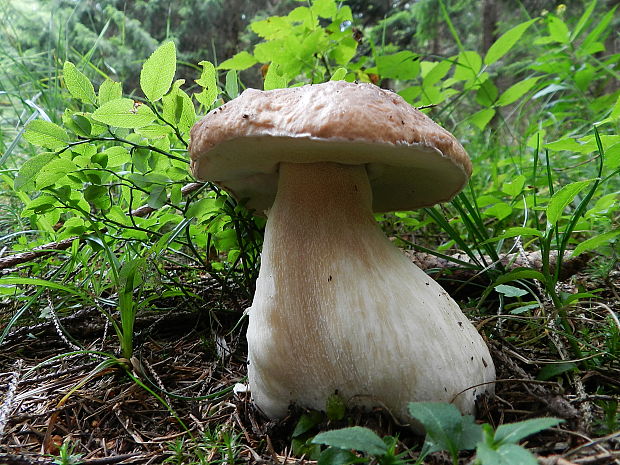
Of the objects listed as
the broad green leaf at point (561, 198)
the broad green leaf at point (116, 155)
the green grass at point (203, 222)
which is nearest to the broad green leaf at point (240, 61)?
the green grass at point (203, 222)

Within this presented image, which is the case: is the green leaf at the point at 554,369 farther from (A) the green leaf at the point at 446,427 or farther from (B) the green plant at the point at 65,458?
(B) the green plant at the point at 65,458

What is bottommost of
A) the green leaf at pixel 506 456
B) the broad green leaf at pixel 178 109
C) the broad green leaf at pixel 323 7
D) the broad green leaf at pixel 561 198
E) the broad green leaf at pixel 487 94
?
the green leaf at pixel 506 456

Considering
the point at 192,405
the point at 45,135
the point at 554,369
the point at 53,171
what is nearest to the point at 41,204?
the point at 53,171

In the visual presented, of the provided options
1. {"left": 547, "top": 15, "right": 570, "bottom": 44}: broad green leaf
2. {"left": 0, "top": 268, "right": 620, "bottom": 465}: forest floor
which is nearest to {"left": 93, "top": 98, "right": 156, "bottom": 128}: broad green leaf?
{"left": 0, "top": 268, "right": 620, "bottom": 465}: forest floor

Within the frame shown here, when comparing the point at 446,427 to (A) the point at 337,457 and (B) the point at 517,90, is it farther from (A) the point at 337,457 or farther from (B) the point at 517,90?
(B) the point at 517,90

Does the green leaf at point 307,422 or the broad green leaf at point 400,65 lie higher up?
the broad green leaf at point 400,65

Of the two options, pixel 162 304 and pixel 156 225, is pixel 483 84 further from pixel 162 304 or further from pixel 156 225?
pixel 162 304

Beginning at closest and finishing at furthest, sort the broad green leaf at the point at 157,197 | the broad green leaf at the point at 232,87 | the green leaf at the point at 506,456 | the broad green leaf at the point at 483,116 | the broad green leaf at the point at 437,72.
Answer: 1. the green leaf at the point at 506,456
2. the broad green leaf at the point at 157,197
3. the broad green leaf at the point at 232,87
4. the broad green leaf at the point at 437,72
5. the broad green leaf at the point at 483,116
